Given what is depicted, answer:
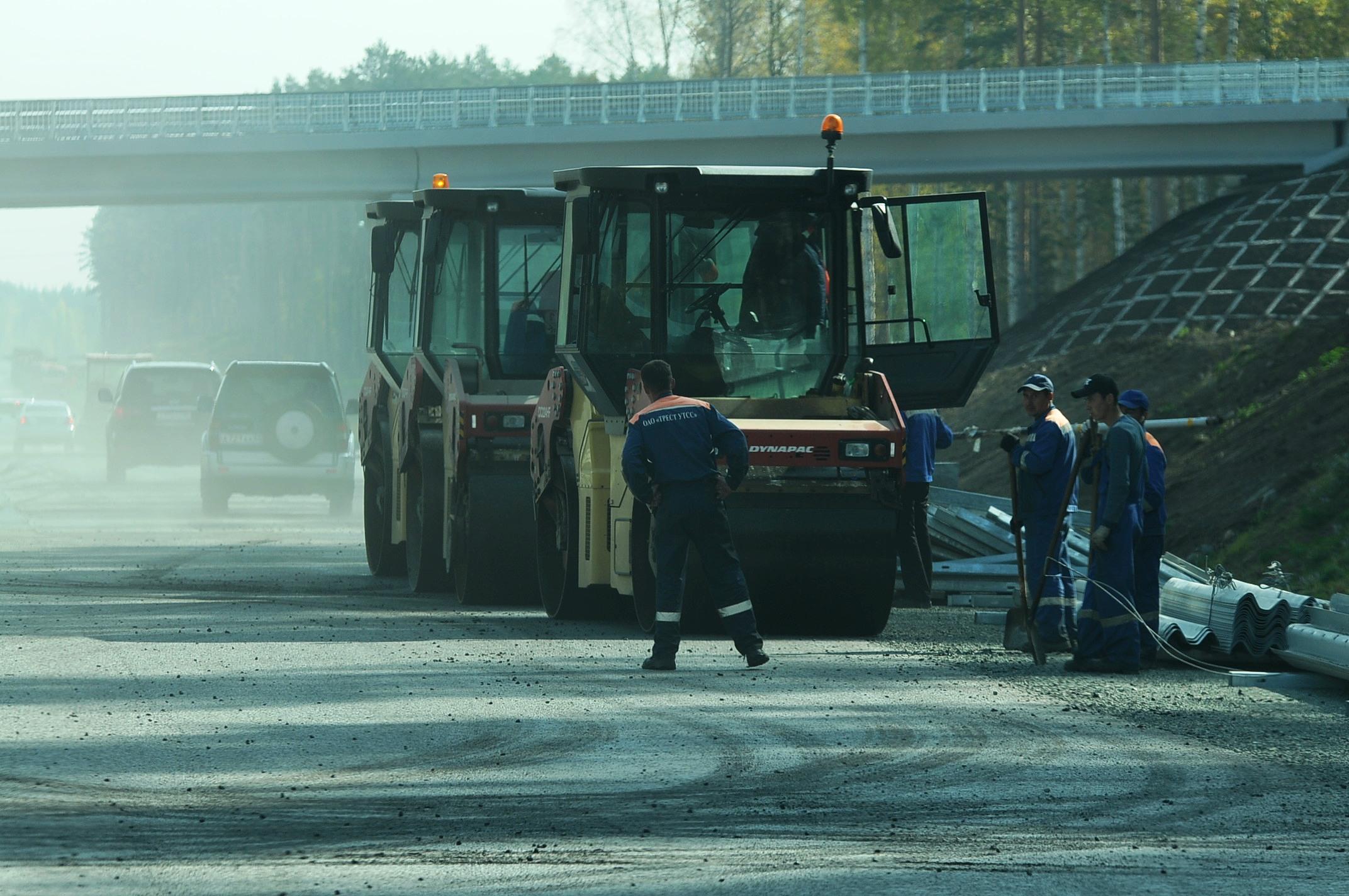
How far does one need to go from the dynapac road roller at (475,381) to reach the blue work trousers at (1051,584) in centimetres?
418

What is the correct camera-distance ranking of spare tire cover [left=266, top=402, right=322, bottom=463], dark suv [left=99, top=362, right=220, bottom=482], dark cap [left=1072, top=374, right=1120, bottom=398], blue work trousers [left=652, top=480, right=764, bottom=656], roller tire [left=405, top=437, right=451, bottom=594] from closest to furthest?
blue work trousers [left=652, top=480, right=764, bottom=656]
dark cap [left=1072, top=374, right=1120, bottom=398]
roller tire [left=405, top=437, right=451, bottom=594]
spare tire cover [left=266, top=402, right=322, bottom=463]
dark suv [left=99, top=362, right=220, bottom=482]

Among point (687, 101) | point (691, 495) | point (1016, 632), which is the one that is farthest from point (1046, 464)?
point (687, 101)

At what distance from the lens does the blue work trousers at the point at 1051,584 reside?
1268cm

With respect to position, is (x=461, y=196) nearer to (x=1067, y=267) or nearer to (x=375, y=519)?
(x=375, y=519)

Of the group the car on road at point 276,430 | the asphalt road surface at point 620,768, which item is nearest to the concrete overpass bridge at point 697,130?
the car on road at point 276,430

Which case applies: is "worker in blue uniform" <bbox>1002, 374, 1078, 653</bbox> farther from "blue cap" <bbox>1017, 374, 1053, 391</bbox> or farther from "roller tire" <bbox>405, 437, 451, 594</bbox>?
"roller tire" <bbox>405, 437, 451, 594</bbox>

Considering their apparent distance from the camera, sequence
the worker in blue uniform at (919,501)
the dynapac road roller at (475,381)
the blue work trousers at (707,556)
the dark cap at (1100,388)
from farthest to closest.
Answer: the dynapac road roller at (475,381)
the worker in blue uniform at (919,501)
the dark cap at (1100,388)
the blue work trousers at (707,556)

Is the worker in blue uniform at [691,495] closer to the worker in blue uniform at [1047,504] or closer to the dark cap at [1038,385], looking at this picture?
the worker in blue uniform at [1047,504]

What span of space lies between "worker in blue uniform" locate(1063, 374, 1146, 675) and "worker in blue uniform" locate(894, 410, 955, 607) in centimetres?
263

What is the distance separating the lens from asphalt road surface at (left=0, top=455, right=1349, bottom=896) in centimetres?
642

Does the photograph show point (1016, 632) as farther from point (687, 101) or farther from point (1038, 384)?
point (687, 101)

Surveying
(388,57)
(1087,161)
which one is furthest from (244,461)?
(388,57)

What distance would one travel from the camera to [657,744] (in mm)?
8781

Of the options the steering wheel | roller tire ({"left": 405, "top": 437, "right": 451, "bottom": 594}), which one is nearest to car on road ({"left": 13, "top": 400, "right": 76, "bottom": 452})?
roller tire ({"left": 405, "top": 437, "right": 451, "bottom": 594})
